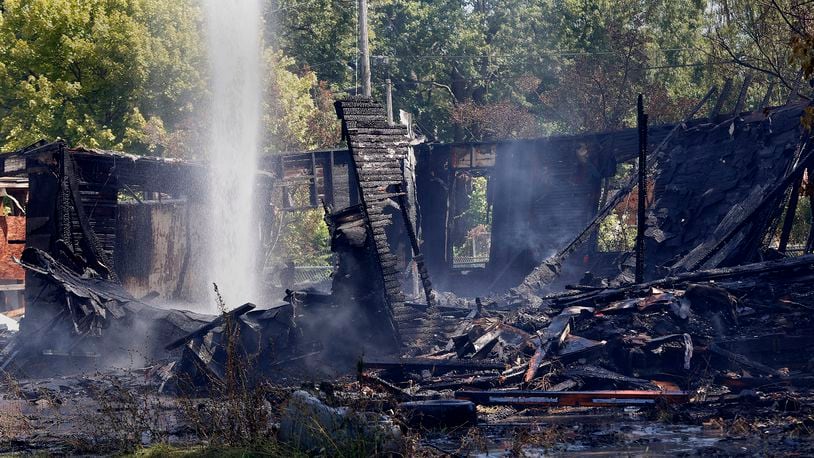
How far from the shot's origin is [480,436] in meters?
8.41

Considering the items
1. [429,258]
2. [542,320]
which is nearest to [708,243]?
[542,320]

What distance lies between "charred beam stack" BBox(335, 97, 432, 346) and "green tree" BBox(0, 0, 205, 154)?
16.9m

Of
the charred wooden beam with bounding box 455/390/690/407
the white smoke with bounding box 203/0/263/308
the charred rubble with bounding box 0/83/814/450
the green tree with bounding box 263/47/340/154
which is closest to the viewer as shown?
the charred wooden beam with bounding box 455/390/690/407

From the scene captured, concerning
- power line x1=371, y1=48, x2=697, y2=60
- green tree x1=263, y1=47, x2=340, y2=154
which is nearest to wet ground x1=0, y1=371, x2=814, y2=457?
green tree x1=263, y1=47, x2=340, y2=154

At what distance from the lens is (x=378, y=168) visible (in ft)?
50.0

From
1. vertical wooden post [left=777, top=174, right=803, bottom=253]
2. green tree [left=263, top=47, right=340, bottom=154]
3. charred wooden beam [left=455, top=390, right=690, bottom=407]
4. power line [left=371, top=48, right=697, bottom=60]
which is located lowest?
charred wooden beam [left=455, top=390, right=690, bottom=407]

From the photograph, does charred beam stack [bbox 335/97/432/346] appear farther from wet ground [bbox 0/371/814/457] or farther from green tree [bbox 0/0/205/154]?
green tree [bbox 0/0/205/154]

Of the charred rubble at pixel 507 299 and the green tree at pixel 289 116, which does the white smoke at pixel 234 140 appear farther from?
the charred rubble at pixel 507 299

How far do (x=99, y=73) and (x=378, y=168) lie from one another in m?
18.9

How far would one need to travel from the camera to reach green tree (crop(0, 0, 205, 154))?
97.4 ft

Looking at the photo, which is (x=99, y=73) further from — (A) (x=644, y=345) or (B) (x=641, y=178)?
(A) (x=644, y=345)

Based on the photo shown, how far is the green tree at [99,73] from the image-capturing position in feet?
97.4

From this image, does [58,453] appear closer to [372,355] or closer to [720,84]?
[372,355]

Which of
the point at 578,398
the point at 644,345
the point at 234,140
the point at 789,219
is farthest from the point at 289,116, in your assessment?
the point at 578,398
